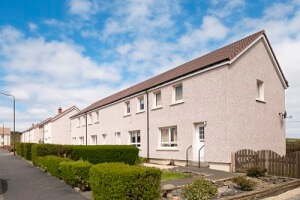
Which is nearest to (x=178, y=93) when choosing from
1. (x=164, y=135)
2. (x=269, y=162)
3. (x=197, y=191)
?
(x=164, y=135)

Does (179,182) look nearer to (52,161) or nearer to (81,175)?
(81,175)

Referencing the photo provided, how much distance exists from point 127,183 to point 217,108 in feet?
29.2

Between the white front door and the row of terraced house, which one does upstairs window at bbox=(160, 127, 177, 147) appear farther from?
the white front door

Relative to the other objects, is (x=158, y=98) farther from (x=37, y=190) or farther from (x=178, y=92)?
(x=37, y=190)

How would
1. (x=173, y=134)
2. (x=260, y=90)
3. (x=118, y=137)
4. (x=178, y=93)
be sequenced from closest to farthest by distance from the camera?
1. (x=260, y=90)
2. (x=178, y=93)
3. (x=173, y=134)
4. (x=118, y=137)

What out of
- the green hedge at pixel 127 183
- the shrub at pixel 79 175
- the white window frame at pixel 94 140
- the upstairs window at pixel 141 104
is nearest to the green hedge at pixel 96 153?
the upstairs window at pixel 141 104

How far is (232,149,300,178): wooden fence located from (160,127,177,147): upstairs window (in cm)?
535

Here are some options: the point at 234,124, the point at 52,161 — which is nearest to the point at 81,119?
the point at 52,161

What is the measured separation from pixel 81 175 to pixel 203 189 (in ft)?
15.1

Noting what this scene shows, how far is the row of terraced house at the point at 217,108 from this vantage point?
1551cm

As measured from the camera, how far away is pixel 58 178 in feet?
46.6

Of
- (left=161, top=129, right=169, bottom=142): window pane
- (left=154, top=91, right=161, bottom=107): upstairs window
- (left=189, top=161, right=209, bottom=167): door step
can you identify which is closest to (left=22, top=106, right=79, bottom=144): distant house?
(left=154, top=91, right=161, bottom=107): upstairs window

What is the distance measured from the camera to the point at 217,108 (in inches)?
621

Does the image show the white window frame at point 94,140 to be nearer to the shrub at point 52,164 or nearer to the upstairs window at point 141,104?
the upstairs window at point 141,104
